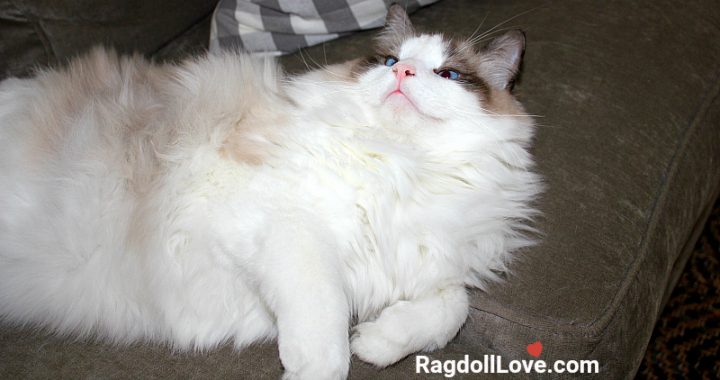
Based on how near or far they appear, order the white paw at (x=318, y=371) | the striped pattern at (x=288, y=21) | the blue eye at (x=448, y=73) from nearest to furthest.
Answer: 1. the white paw at (x=318, y=371)
2. the blue eye at (x=448, y=73)
3. the striped pattern at (x=288, y=21)

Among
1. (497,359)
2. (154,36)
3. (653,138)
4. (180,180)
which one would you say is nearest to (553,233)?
(497,359)

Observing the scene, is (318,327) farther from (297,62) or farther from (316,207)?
(297,62)

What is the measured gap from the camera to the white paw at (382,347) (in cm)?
103

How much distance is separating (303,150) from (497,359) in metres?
0.59

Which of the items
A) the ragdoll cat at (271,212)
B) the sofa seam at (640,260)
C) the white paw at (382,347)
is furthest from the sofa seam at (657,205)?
the white paw at (382,347)

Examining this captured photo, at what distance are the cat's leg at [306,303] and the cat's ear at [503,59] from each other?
2.08 ft

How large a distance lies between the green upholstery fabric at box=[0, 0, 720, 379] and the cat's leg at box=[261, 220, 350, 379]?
0.10m

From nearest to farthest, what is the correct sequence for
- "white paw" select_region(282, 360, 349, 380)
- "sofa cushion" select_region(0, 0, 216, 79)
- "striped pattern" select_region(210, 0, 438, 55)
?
"white paw" select_region(282, 360, 349, 380)
"sofa cushion" select_region(0, 0, 216, 79)
"striped pattern" select_region(210, 0, 438, 55)

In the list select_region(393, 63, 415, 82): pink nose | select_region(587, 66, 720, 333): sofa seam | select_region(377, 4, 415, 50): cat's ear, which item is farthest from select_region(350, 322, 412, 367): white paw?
select_region(377, 4, 415, 50): cat's ear

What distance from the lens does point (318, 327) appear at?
37.9 inches

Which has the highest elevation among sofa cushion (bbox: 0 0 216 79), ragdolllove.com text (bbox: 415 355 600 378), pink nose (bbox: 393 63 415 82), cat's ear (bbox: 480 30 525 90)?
sofa cushion (bbox: 0 0 216 79)

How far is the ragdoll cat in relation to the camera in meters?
1.04

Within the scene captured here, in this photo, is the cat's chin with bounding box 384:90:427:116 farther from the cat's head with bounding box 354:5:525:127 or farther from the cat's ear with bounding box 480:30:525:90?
the cat's ear with bounding box 480:30:525:90

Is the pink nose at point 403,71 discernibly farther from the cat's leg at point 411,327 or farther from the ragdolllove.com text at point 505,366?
the ragdolllove.com text at point 505,366
